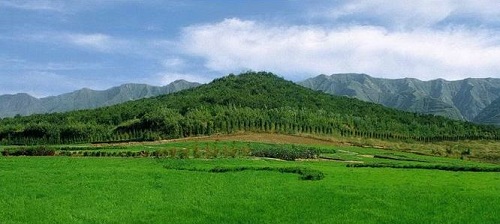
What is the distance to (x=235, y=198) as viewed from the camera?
103 ft

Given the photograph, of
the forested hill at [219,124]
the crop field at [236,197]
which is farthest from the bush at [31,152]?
the forested hill at [219,124]

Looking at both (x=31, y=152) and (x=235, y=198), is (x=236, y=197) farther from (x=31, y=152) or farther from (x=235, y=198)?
(x=31, y=152)

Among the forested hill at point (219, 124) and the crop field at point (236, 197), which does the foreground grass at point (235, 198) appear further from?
the forested hill at point (219, 124)

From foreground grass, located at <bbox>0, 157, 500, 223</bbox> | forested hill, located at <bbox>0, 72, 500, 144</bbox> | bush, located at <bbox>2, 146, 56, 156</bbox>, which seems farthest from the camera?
forested hill, located at <bbox>0, 72, 500, 144</bbox>

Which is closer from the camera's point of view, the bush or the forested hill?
the bush

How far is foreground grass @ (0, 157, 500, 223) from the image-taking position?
2667 centimetres

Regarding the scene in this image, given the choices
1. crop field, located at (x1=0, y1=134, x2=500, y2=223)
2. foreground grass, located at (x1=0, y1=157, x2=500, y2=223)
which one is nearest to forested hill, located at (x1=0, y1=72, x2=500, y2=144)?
crop field, located at (x1=0, y1=134, x2=500, y2=223)

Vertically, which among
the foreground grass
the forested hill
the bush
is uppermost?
the forested hill

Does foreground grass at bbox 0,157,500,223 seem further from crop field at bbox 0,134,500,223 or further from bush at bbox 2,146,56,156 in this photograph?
bush at bbox 2,146,56,156

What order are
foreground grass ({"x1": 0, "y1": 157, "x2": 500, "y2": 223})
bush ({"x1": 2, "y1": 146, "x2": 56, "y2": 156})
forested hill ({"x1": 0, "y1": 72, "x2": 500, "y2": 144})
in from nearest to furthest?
foreground grass ({"x1": 0, "y1": 157, "x2": 500, "y2": 223}) → bush ({"x1": 2, "y1": 146, "x2": 56, "y2": 156}) → forested hill ({"x1": 0, "y1": 72, "x2": 500, "y2": 144})

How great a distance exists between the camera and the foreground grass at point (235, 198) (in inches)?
1050

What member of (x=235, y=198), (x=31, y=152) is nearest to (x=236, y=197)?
(x=235, y=198)

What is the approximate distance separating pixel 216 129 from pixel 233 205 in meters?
112

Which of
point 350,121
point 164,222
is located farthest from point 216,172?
point 350,121
